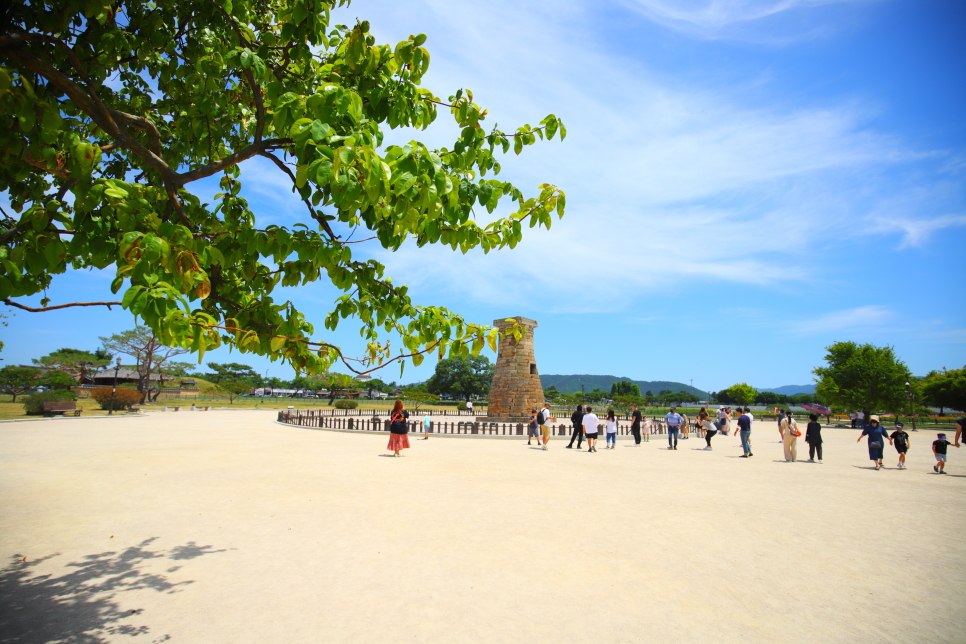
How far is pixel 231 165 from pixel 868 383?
49.9m

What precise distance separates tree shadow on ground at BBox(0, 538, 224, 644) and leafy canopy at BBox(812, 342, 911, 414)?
4562 cm

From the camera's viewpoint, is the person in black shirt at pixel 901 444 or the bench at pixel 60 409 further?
the bench at pixel 60 409

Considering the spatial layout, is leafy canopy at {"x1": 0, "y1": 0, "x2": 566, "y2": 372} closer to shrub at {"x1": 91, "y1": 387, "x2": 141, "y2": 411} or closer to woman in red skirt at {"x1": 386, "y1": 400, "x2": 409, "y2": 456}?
woman in red skirt at {"x1": 386, "y1": 400, "x2": 409, "y2": 456}

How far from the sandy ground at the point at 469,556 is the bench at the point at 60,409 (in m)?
20.4

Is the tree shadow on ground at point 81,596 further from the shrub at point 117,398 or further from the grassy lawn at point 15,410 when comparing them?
the shrub at point 117,398

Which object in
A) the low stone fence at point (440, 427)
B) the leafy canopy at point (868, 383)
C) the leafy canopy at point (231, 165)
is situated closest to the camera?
the leafy canopy at point (231, 165)

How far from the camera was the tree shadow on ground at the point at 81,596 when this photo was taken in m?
3.97

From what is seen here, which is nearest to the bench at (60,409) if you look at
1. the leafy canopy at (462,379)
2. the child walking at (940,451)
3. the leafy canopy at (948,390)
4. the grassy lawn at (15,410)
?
the grassy lawn at (15,410)

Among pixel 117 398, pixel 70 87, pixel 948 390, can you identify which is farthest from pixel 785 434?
pixel 948 390

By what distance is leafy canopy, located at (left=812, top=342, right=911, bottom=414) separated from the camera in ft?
127

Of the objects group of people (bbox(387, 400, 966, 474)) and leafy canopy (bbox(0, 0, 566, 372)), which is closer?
leafy canopy (bbox(0, 0, 566, 372))

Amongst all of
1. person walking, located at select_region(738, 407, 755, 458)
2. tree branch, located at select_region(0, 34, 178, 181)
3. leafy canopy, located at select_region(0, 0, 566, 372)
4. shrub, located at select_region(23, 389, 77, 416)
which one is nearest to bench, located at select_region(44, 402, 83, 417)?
shrub, located at select_region(23, 389, 77, 416)

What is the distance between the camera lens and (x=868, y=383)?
39969 mm

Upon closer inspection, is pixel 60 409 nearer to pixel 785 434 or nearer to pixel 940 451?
pixel 785 434
